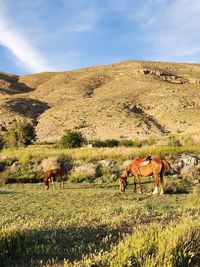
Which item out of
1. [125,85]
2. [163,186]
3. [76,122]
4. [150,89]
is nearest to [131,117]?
[76,122]

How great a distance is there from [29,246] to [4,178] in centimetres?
1636

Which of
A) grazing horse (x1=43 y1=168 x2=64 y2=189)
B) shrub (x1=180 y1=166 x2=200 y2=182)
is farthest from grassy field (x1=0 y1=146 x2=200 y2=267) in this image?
shrub (x1=180 y1=166 x2=200 y2=182)

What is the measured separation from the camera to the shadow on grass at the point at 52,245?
6.36 m

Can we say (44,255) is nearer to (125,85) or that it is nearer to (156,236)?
(156,236)

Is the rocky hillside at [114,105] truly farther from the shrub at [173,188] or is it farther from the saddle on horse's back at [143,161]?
the saddle on horse's back at [143,161]

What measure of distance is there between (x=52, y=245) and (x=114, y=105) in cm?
7588

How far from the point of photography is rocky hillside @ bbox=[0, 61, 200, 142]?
6825 cm

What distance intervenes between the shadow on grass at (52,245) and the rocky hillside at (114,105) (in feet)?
127

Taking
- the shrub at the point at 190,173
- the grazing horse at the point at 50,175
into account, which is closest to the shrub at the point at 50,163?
the grazing horse at the point at 50,175

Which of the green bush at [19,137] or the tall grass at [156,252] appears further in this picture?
the green bush at [19,137]

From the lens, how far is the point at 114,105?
82.5 metres

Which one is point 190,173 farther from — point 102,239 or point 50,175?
point 102,239

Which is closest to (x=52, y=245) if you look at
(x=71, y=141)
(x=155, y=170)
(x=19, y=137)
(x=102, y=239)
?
(x=102, y=239)

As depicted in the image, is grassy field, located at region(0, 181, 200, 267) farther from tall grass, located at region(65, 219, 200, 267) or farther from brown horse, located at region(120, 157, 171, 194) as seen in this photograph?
brown horse, located at region(120, 157, 171, 194)
